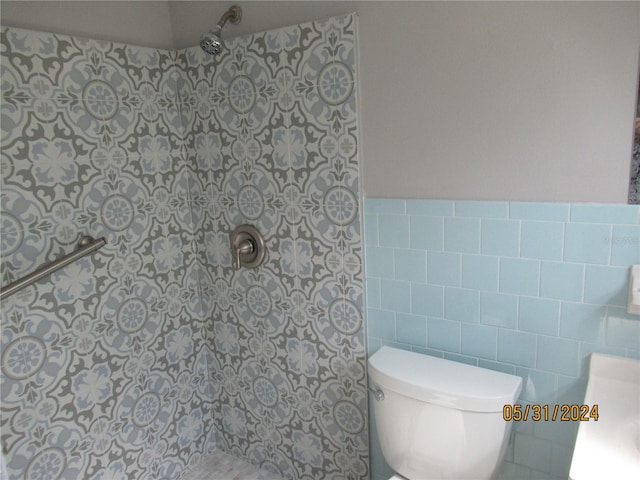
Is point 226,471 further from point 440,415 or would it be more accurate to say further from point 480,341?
point 480,341

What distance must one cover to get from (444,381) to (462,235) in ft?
1.30

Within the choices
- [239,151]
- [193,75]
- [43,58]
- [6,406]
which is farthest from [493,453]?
[43,58]

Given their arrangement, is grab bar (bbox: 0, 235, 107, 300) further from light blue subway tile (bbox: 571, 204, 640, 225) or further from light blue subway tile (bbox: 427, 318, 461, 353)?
light blue subway tile (bbox: 571, 204, 640, 225)

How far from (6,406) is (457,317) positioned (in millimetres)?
1323

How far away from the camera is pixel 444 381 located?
1212 mm

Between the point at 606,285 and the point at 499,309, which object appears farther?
the point at 499,309

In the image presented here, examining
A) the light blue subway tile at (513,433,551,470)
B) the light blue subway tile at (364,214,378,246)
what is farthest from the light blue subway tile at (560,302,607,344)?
the light blue subway tile at (364,214,378,246)

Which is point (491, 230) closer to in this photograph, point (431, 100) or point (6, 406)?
point (431, 100)

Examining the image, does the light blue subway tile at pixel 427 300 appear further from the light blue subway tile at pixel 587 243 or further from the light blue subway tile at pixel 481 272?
the light blue subway tile at pixel 587 243

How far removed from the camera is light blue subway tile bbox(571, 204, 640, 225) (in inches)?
41.6

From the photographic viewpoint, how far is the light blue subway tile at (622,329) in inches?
43.3

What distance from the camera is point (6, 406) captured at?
1329mm

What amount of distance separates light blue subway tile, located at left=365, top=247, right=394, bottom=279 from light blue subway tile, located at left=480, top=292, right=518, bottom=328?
28 cm
